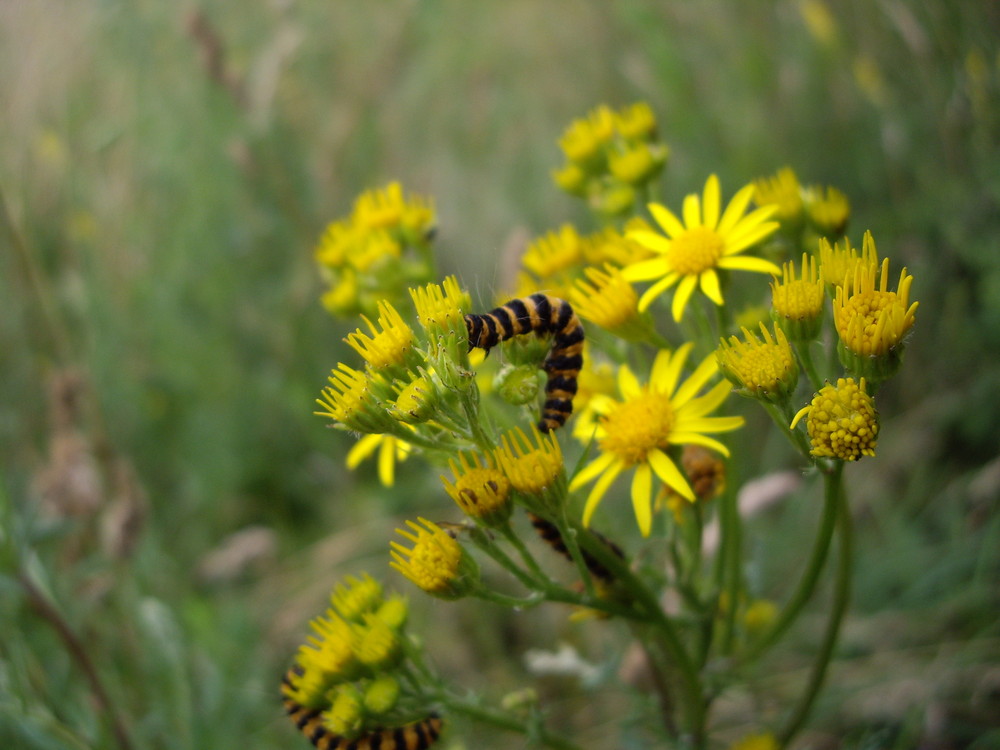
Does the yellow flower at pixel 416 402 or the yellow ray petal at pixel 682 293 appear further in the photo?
the yellow ray petal at pixel 682 293

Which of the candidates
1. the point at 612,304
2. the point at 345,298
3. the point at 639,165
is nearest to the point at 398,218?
the point at 345,298

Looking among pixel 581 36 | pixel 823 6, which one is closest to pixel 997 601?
pixel 823 6

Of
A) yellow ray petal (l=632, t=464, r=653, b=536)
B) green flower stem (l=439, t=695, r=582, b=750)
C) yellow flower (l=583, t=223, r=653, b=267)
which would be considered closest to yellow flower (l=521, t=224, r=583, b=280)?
yellow flower (l=583, t=223, r=653, b=267)

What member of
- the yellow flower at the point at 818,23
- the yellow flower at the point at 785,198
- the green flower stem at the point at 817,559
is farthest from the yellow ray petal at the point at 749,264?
the yellow flower at the point at 818,23

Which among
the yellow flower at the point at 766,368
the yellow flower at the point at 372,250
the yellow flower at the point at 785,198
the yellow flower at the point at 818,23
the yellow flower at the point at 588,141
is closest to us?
the yellow flower at the point at 766,368

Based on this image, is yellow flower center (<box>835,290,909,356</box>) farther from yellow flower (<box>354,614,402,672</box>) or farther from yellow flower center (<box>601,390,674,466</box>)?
yellow flower (<box>354,614,402,672</box>)

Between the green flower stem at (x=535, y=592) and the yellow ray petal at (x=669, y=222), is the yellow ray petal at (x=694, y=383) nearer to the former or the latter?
the yellow ray petal at (x=669, y=222)
